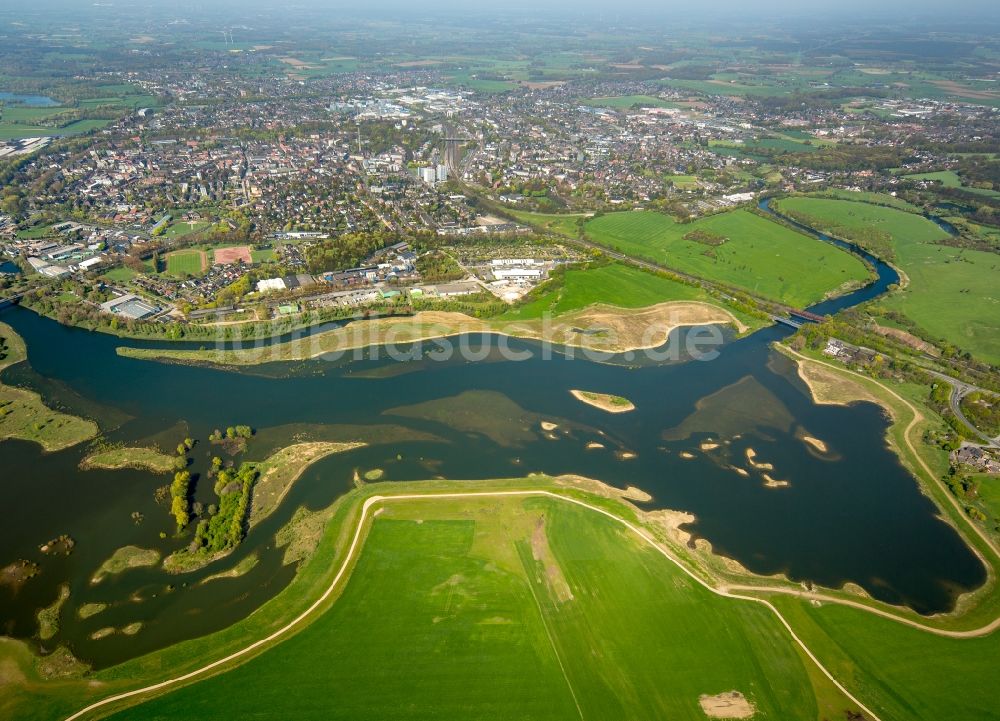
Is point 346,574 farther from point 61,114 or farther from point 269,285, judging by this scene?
point 61,114

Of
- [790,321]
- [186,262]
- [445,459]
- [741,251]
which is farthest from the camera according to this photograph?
[741,251]

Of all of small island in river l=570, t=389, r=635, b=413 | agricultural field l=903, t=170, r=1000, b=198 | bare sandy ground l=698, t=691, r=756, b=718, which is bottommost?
bare sandy ground l=698, t=691, r=756, b=718

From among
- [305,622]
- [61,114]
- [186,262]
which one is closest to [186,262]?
[186,262]

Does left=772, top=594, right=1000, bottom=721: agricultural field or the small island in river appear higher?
the small island in river

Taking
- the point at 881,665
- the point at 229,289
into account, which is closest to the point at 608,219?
the point at 229,289

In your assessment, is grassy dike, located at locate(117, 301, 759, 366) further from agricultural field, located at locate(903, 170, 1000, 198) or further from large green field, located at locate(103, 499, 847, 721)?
agricultural field, located at locate(903, 170, 1000, 198)

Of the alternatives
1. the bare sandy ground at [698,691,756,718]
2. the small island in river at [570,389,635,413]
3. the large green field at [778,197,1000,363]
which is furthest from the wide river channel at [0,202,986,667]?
the large green field at [778,197,1000,363]

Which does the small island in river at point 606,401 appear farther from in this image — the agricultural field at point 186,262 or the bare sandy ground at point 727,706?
the agricultural field at point 186,262
